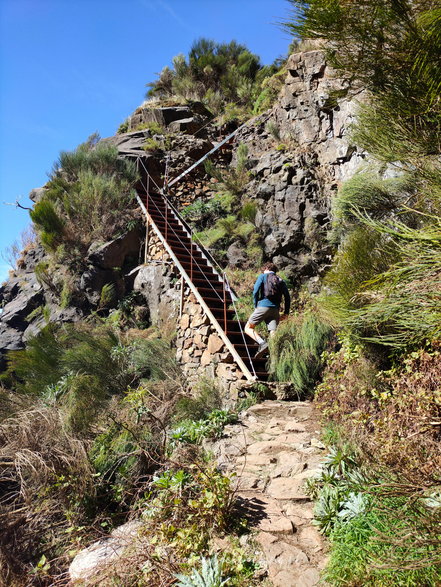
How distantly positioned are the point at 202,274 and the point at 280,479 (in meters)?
6.12

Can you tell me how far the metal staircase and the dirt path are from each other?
1.24 metres

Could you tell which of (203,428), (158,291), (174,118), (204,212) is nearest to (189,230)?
(204,212)

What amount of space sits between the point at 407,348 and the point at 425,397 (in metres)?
0.75

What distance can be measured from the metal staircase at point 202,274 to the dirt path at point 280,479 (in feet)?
4.08

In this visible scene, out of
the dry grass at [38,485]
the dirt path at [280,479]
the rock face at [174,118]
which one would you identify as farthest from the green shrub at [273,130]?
the dry grass at [38,485]

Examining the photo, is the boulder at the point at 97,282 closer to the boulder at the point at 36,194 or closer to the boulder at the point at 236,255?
the boulder at the point at 236,255

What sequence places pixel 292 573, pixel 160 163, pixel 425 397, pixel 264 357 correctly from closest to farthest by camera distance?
pixel 292 573, pixel 425 397, pixel 264 357, pixel 160 163

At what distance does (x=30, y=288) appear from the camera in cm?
1238

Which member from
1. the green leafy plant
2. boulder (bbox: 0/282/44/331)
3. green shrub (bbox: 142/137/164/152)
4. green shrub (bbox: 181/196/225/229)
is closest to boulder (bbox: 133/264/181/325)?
green shrub (bbox: 181/196/225/229)

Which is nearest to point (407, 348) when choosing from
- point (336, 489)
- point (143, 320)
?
Answer: point (336, 489)

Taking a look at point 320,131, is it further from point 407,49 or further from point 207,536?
point 207,536

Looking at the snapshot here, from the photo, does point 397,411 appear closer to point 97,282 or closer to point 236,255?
point 236,255

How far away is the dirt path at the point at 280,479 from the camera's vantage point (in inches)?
107

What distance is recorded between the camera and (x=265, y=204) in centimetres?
1006
